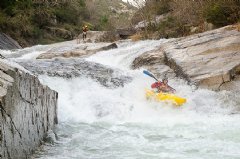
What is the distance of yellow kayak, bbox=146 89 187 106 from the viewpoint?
33.4ft

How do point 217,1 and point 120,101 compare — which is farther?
point 217,1

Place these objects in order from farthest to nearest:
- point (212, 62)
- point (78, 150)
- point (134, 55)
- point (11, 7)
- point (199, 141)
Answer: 1. point (11, 7)
2. point (134, 55)
3. point (212, 62)
4. point (199, 141)
5. point (78, 150)

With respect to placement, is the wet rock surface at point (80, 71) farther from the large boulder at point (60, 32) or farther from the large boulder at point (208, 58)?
the large boulder at point (60, 32)

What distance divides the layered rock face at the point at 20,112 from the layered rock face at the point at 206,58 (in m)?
5.53

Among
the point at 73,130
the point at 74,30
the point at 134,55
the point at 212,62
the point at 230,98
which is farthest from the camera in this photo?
the point at 74,30

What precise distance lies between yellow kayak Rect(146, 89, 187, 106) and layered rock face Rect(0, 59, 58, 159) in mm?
4022

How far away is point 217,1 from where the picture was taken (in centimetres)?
1700

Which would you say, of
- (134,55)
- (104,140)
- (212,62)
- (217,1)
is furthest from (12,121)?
(217,1)

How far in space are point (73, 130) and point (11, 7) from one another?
81.1 ft

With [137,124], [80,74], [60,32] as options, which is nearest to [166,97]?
[137,124]

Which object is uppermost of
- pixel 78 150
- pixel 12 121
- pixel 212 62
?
pixel 212 62

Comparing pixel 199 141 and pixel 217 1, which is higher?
pixel 217 1

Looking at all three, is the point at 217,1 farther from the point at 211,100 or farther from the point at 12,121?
the point at 12,121

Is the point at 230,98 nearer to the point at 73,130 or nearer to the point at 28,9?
the point at 73,130
